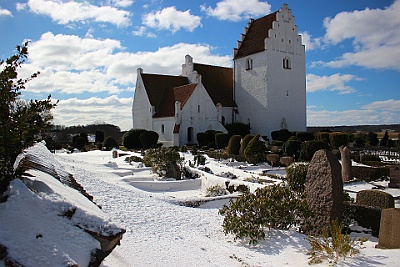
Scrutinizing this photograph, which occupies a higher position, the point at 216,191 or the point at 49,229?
the point at 49,229

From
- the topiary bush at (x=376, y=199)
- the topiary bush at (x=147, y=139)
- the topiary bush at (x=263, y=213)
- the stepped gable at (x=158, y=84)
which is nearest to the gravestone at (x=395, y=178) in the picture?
the topiary bush at (x=376, y=199)

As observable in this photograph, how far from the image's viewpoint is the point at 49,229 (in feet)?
8.87

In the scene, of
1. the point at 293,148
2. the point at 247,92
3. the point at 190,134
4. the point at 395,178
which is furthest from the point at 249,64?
the point at 395,178

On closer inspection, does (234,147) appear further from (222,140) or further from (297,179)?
(297,179)

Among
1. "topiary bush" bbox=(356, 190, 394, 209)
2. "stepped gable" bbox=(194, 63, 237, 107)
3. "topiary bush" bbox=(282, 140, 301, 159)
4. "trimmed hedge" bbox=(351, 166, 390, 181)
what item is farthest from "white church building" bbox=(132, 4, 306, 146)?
"topiary bush" bbox=(356, 190, 394, 209)

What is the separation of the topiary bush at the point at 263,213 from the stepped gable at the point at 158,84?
87.7ft

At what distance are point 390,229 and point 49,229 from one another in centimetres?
473

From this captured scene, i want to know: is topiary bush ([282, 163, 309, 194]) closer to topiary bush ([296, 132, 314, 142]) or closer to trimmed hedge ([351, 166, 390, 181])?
trimmed hedge ([351, 166, 390, 181])

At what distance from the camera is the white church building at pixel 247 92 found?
99.9ft

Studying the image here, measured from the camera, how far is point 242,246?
17.7 ft

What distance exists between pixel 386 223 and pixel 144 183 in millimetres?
7367

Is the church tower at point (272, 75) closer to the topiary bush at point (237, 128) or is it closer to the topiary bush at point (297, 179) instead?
the topiary bush at point (237, 128)

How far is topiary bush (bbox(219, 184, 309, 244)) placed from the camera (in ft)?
18.5

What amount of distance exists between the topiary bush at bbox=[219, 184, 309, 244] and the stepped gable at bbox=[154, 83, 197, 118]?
23555 mm
